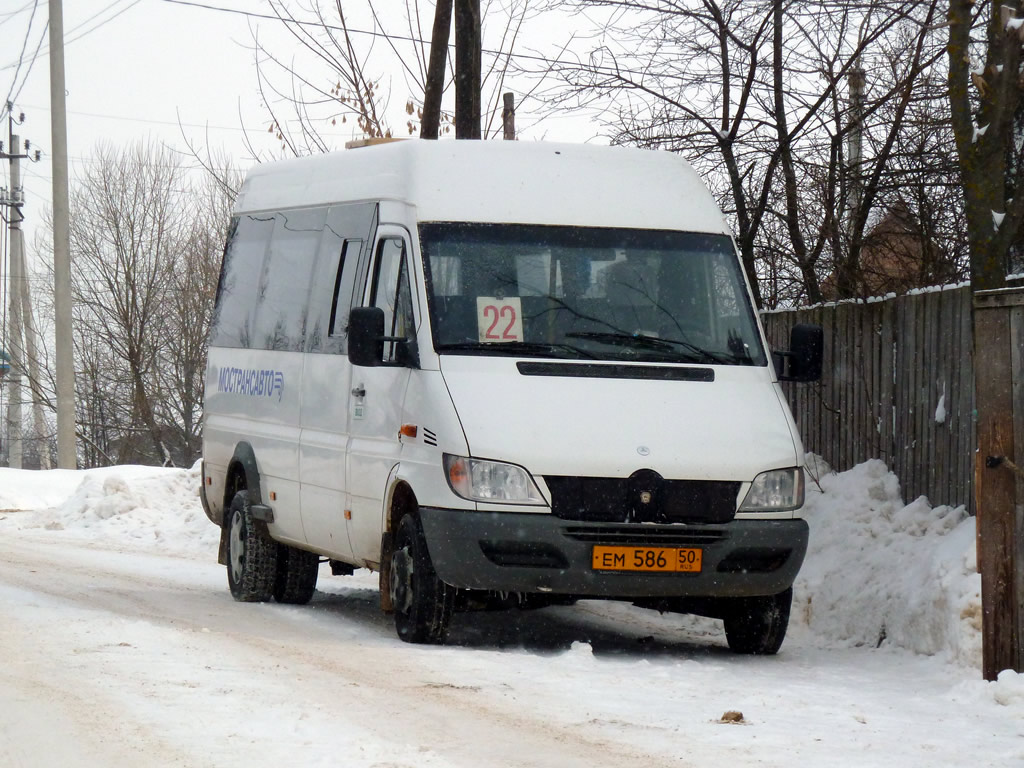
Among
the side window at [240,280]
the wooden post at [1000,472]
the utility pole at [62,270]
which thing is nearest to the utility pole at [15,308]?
the utility pole at [62,270]

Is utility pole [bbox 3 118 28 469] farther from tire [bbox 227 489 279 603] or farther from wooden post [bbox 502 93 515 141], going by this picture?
tire [bbox 227 489 279 603]

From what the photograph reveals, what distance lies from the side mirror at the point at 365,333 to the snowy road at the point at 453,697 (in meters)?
1.50

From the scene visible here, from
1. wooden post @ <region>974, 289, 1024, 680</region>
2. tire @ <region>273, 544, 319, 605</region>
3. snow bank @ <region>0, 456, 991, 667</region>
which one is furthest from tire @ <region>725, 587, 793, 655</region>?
tire @ <region>273, 544, 319, 605</region>

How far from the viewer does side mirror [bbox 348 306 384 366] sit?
8.63 metres

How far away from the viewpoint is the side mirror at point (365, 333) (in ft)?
28.3

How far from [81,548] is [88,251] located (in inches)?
1187

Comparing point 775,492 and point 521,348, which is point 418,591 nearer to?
point 521,348

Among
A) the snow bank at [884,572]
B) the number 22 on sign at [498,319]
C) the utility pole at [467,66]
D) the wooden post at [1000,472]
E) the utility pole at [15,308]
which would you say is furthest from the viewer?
the utility pole at [15,308]

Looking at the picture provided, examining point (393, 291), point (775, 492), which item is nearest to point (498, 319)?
point (393, 291)

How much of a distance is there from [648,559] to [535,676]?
109 centimetres

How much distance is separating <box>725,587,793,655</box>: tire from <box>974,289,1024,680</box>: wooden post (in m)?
1.36

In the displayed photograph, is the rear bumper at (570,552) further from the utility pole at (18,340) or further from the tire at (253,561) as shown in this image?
the utility pole at (18,340)

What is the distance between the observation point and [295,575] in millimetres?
11203

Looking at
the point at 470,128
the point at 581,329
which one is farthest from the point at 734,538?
the point at 470,128
